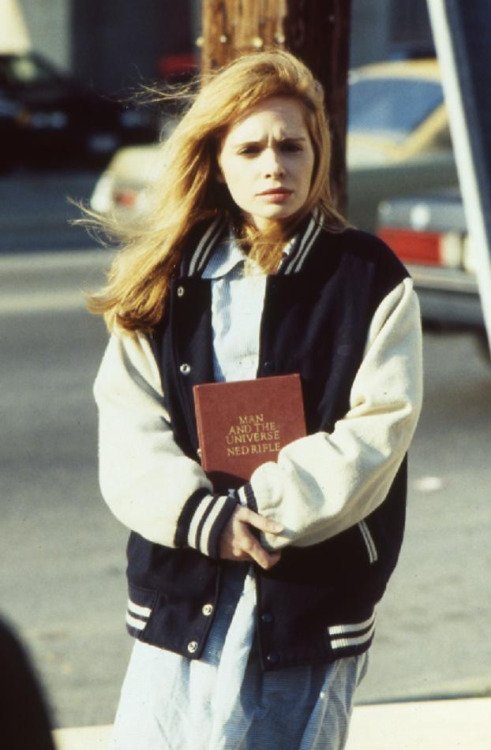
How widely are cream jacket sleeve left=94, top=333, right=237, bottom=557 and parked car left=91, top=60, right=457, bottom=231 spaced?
323 inches

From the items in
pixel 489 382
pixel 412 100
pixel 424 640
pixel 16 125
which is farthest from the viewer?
pixel 16 125

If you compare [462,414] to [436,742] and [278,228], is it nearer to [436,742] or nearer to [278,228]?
[436,742]

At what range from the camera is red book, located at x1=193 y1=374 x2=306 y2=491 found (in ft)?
8.45

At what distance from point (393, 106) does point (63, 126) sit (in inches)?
451

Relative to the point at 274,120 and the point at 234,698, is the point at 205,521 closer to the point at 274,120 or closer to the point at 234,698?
the point at 234,698

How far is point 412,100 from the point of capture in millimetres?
11703

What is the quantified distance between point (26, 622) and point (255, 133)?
303cm

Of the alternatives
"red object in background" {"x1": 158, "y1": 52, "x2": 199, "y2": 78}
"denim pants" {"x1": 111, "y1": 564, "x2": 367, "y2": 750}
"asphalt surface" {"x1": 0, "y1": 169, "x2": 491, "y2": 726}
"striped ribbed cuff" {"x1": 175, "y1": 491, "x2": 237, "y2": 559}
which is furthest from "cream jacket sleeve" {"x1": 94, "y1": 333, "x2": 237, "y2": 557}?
"red object in background" {"x1": 158, "y1": 52, "x2": 199, "y2": 78}

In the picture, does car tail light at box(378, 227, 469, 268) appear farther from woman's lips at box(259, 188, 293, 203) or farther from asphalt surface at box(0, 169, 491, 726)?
woman's lips at box(259, 188, 293, 203)

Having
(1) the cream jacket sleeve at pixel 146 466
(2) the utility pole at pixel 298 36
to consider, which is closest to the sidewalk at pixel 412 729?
(2) the utility pole at pixel 298 36

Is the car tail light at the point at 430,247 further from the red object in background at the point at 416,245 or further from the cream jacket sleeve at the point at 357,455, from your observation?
the cream jacket sleeve at the point at 357,455

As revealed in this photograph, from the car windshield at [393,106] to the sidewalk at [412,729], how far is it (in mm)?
7771

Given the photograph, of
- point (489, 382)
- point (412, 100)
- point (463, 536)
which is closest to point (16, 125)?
point (412, 100)

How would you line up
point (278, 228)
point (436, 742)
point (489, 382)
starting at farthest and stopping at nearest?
1. point (489, 382)
2. point (436, 742)
3. point (278, 228)
